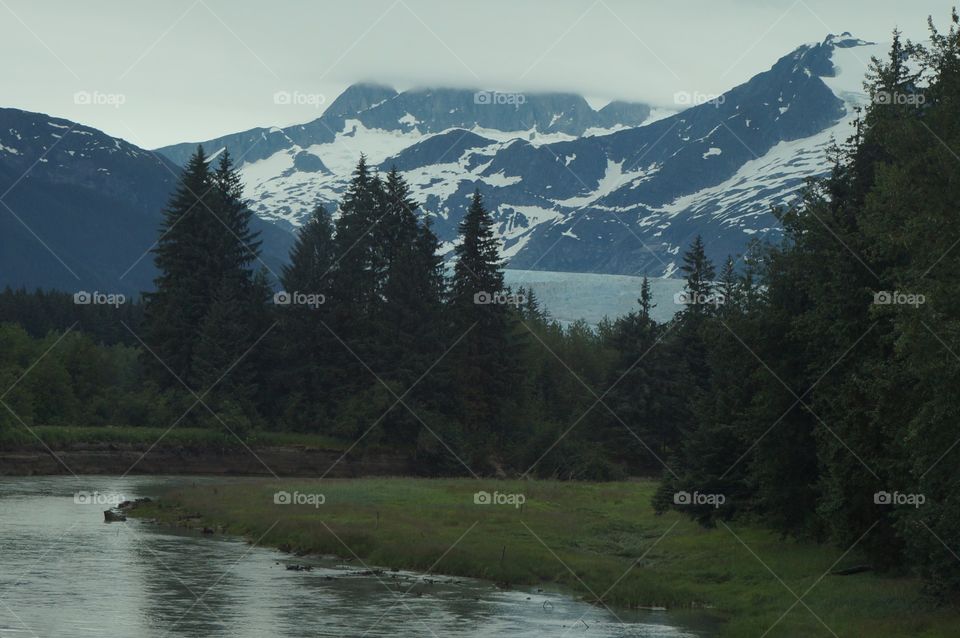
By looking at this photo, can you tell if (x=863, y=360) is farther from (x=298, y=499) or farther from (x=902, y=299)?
(x=298, y=499)

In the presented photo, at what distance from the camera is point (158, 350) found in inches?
4523

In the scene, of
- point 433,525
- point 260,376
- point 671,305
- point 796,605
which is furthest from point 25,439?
point 671,305

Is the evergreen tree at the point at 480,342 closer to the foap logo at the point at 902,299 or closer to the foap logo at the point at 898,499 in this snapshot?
the foap logo at the point at 898,499

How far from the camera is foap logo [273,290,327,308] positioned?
365 ft

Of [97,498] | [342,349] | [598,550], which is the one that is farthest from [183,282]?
[598,550]

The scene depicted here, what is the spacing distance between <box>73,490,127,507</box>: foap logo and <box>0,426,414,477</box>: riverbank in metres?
18.8

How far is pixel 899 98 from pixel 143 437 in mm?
77748

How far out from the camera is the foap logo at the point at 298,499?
68500 millimetres

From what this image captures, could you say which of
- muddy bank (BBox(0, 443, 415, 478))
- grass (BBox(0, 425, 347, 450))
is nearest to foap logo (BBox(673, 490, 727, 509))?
muddy bank (BBox(0, 443, 415, 478))

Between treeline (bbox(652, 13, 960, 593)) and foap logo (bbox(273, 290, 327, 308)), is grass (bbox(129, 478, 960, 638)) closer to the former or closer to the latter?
treeline (bbox(652, 13, 960, 593))

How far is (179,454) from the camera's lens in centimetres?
10369

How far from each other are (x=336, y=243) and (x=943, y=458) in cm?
9329

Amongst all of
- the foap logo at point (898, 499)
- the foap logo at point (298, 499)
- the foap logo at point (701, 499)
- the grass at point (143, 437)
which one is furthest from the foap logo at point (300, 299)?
the foap logo at point (898, 499)

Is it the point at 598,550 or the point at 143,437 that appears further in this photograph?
the point at 143,437
